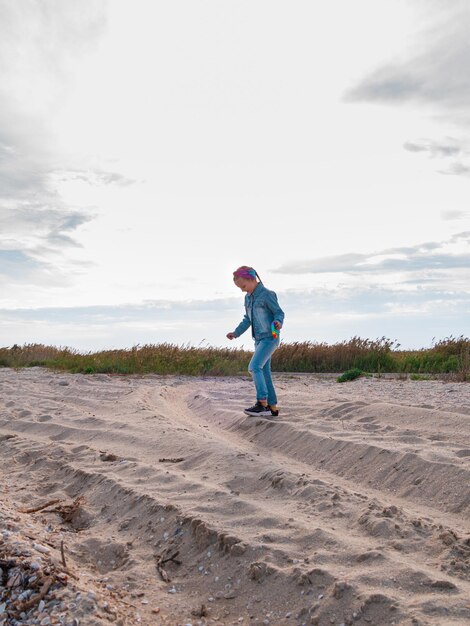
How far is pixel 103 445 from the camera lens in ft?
24.6

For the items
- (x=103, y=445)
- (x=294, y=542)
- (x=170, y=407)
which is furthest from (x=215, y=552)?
(x=170, y=407)

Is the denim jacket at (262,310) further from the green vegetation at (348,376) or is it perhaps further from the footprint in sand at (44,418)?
the green vegetation at (348,376)

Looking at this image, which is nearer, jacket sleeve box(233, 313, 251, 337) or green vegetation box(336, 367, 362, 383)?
jacket sleeve box(233, 313, 251, 337)

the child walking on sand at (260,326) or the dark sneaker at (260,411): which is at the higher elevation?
the child walking on sand at (260,326)

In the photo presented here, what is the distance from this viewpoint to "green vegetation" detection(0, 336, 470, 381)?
1641 cm

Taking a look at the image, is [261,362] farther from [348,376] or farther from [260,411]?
[348,376]

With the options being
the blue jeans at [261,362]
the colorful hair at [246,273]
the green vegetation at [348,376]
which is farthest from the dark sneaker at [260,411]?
the green vegetation at [348,376]

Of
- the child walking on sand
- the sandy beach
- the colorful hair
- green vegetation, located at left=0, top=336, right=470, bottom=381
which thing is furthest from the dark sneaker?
green vegetation, located at left=0, top=336, right=470, bottom=381

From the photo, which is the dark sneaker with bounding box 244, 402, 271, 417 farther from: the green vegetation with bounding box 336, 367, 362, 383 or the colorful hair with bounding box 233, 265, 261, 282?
the green vegetation with bounding box 336, 367, 362, 383

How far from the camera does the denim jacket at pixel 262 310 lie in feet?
27.8

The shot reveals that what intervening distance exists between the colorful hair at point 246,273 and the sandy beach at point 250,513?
1.95 meters

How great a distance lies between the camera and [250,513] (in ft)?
15.4

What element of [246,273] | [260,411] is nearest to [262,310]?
[246,273]

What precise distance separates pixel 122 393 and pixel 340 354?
839cm
